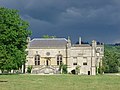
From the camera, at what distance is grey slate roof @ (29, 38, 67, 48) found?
83.2 m

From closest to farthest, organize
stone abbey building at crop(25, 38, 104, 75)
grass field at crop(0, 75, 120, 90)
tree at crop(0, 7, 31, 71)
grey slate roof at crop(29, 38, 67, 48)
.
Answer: grass field at crop(0, 75, 120, 90) < tree at crop(0, 7, 31, 71) < stone abbey building at crop(25, 38, 104, 75) < grey slate roof at crop(29, 38, 67, 48)

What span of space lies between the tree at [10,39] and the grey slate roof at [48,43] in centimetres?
4005

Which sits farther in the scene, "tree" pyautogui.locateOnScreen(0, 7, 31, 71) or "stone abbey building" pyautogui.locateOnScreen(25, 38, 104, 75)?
"stone abbey building" pyautogui.locateOnScreen(25, 38, 104, 75)

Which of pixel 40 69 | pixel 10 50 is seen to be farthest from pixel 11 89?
pixel 40 69

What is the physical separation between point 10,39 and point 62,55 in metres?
45.3

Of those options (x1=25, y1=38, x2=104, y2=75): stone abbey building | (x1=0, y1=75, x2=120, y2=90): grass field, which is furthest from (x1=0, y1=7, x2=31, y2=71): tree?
(x1=25, y1=38, x2=104, y2=75): stone abbey building

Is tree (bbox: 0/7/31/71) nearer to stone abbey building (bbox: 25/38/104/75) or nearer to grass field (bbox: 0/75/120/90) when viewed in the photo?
grass field (bbox: 0/75/120/90)

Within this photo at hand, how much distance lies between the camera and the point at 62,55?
8312 centimetres

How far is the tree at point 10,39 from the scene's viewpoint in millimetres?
35625

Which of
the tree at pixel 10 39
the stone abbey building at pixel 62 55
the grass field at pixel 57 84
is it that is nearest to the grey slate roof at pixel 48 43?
the stone abbey building at pixel 62 55

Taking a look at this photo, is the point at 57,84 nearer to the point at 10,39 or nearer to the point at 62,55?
the point at 10,39

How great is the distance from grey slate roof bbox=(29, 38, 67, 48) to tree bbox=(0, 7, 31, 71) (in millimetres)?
40046

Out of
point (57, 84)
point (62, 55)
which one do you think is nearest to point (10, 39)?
point (57, 84)

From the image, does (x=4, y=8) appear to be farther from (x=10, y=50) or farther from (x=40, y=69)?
(x=40, y=69)
